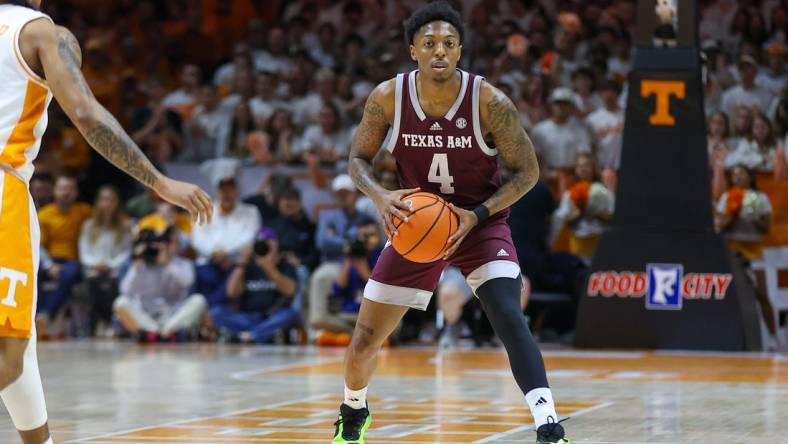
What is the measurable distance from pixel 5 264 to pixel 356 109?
38.2 ft

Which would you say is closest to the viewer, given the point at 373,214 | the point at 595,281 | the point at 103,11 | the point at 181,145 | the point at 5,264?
the point at 5,264

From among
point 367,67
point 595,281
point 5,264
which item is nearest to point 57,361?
point 595,281

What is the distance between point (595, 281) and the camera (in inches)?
504

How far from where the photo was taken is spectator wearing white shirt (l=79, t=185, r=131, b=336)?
1511cm

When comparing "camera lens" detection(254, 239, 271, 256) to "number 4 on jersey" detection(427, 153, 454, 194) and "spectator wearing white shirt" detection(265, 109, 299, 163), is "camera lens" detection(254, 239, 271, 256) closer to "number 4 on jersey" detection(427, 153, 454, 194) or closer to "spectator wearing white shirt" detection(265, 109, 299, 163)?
"spectator wearing white shirt" detection(265, 109, 299, 163)

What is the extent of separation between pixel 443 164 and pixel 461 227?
39 centimetres

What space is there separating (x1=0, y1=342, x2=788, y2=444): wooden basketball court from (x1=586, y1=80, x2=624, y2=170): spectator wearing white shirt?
2.88 meters

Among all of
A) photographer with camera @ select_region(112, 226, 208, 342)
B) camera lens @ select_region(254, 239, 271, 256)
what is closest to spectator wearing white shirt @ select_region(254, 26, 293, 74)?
photographer with camera @ select_region(112, 226, 208, 342)

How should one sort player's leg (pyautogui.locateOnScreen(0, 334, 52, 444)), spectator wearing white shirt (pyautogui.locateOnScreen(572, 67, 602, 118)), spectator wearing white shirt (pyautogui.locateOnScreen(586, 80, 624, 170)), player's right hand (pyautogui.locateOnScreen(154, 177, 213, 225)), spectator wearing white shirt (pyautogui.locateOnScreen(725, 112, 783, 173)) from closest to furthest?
player's right hand (pyautogui.locateOnScreen(154, 177, 213, 225)), player's leg (pyautogui.locateOnScreen(0, 334, 52, 444)), spectator wearing white shirt (pyautogui.locateOnScreen(725, 112, 783, 173)), spectator wearing white shirt (pyautogui.locateOnScreen(586, 80, 624, 170)), spectator wearing white shirt (pyautogui.locateOnScreen(572, 67, 602, 118))

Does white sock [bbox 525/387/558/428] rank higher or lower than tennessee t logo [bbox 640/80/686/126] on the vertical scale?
lower

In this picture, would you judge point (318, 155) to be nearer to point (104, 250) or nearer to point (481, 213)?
point (104, 250)

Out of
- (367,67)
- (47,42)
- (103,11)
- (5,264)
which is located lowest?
(5,264)

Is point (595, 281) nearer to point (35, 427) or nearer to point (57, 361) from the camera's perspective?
point (57, 361)

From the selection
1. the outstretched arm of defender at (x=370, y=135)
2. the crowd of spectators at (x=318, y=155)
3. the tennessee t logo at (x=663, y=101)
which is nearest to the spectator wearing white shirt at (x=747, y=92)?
the crowd of spectators at (x=318, y=155)
